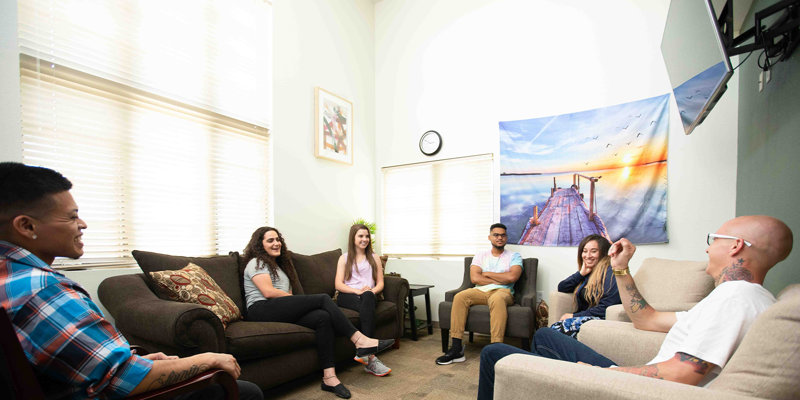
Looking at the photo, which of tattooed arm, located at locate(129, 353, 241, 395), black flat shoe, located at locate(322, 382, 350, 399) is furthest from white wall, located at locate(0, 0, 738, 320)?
tattooed arm, located at locate(129, 353, 241, 395)

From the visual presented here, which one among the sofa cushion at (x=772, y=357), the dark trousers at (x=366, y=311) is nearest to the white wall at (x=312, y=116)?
the dark trousers at (x=366, y=311)

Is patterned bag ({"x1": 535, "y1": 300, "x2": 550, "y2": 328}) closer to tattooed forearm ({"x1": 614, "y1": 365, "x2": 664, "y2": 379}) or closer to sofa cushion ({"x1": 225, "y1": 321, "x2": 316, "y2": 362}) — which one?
sofa cushion ({"x1": 225, "y1": 321, "x2": 316, "y2": 362})

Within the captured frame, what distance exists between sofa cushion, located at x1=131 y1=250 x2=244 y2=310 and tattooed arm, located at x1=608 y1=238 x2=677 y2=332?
258 centimetres

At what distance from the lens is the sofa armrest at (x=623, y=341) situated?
162 cm

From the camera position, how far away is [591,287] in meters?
2.67

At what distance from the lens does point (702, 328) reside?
3.63 ft

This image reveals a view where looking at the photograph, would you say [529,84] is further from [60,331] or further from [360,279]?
[60,331]

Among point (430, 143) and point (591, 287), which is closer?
point (591, 287)

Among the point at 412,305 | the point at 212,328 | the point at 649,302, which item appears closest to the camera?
the point at 212,328

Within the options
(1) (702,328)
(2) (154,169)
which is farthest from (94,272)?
(1) (702,328)

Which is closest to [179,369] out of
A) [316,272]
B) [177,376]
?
[177,376]

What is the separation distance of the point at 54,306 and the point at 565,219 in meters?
3.79

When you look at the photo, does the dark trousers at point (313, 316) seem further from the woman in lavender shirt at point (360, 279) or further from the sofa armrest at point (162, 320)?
the sofa armrest at point (162, 320)

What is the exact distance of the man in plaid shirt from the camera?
966 mm
